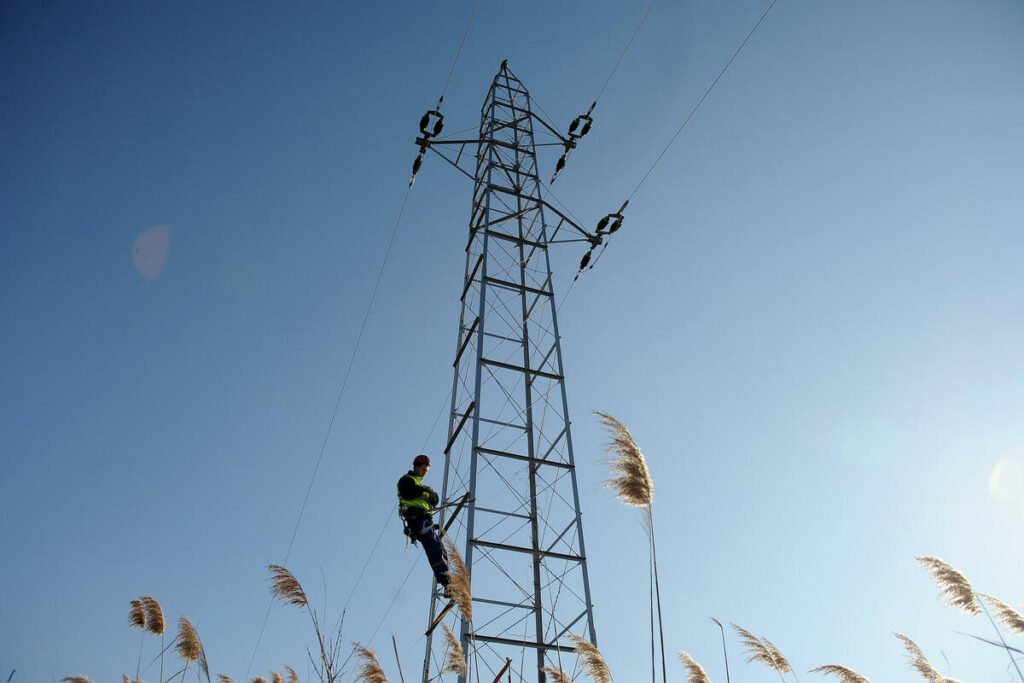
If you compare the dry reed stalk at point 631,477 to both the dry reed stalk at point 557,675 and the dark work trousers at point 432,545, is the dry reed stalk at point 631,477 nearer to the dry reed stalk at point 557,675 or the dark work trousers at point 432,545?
the dry reed stalk at point 557,675

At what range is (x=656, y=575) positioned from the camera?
21.0ft

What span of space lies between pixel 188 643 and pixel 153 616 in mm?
1408

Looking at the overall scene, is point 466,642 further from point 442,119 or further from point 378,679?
point 442,119

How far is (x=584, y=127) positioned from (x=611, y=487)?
→ 13.0 m

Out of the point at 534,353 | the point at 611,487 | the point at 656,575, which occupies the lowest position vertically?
the point at 656,575

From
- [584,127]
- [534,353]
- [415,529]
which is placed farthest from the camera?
[584,127]

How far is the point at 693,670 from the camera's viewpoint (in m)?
7.36

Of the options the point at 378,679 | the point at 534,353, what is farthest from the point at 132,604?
the point at 534,353

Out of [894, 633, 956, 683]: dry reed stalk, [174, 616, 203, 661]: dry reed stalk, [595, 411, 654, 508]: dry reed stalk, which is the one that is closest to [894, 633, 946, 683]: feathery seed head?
[894, 633, 956, 683]: dry reed stalk

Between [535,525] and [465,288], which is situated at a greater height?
[465,288]

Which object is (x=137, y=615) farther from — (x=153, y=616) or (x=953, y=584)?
(x=953, y=584)

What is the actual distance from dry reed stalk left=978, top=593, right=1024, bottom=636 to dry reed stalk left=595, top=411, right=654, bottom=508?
11.6 feet

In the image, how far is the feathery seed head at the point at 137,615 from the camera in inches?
412

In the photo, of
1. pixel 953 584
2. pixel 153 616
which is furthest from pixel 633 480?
pixel 153 616
